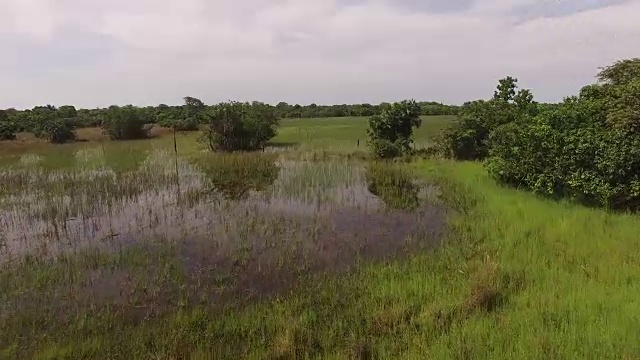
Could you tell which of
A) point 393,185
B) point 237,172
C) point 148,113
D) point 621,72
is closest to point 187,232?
point 393,185

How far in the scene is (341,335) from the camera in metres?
5.86

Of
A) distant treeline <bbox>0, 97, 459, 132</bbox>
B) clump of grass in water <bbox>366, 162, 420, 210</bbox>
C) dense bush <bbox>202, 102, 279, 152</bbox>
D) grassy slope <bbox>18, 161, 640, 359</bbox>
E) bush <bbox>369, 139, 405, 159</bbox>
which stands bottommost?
grassy slope <bbox>18, 161, 640, 359</bbox>

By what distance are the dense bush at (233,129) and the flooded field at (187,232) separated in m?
9.97

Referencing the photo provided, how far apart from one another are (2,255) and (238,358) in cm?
723

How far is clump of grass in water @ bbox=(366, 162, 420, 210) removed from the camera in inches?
558

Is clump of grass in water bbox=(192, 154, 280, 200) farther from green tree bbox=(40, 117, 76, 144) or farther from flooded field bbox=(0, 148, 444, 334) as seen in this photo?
green tree bbox=(40, 117, 76, 144)

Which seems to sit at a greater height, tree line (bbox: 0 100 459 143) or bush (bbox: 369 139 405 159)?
tree line (bbox: 0 100 459 143)

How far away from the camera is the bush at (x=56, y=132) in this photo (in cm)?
3622

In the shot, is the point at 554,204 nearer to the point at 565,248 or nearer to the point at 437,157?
the point at 565,248

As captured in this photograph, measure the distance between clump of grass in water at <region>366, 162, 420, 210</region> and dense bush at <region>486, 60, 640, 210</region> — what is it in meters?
3.32

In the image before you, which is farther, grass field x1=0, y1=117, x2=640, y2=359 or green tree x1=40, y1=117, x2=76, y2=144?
green tree x1=40, y1=117, x2=76, y2=144

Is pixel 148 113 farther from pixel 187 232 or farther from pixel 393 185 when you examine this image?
pixel 187 232

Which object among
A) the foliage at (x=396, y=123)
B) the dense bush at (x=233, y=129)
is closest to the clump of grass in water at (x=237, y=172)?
the dense bush at (x=233, y=129)


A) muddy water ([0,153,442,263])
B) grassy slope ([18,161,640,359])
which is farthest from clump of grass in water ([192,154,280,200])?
grassy slope ([18,161,640,359])
